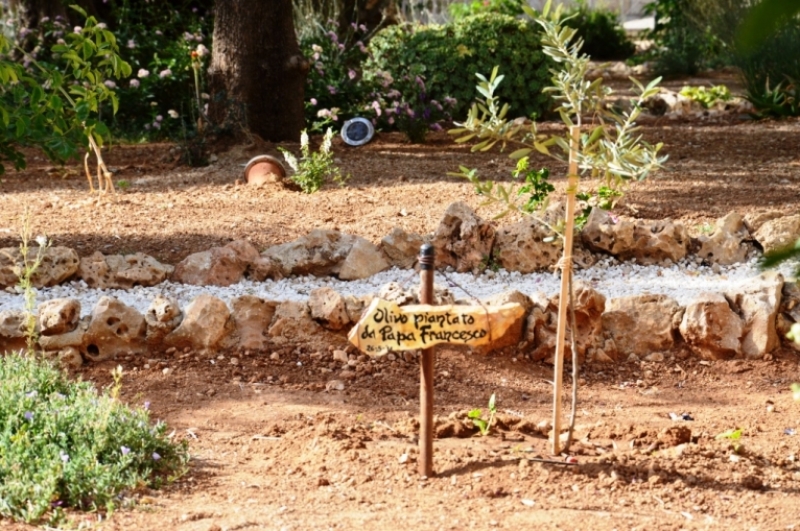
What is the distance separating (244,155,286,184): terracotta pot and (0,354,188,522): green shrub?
3.85 meters

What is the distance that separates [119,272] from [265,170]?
2.40 meters

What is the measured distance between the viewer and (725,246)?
218 inches

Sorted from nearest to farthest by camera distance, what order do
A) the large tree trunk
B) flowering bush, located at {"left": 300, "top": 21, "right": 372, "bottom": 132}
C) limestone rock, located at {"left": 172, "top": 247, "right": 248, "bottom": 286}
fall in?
1. limestone rock, located at {"left": 172, "top": 247, "right": 248, "bottom": 286}
2. the large tree trunk
3. flowering bush, located at {"left": 300, "top": 21, "right": 372, "bottom": 132}

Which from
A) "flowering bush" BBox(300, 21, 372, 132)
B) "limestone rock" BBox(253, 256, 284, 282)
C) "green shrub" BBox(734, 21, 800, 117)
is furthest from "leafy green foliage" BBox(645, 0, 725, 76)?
"limestone rock" BBox(253, 256, 284, 282)

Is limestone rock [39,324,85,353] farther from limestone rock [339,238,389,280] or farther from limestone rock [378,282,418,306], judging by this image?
limestone rock [339,238,389,280]

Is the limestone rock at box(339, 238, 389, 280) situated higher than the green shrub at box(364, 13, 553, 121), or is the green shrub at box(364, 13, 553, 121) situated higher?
the green shrub at box(364, 13, 553, 121)

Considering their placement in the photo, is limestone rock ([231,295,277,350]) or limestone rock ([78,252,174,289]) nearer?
limestone rock ([231,295,277,350])

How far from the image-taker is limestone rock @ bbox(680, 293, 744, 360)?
4.67m

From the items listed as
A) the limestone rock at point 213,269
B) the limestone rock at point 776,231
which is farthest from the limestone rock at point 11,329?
the limestone rock at point 776,231

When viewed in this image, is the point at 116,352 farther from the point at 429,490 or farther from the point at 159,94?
the point at 159,94

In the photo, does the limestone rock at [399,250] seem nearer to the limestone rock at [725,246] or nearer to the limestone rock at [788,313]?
the limestone rock at [725,246]

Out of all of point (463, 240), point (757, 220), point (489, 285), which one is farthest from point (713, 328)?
point (463, 240)

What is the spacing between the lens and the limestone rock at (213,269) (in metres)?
5.17

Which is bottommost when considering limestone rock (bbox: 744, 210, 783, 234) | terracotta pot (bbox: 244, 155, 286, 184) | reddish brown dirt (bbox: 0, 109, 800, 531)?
reddish brown dirt (bbox: 0, 109, 800, 531)
